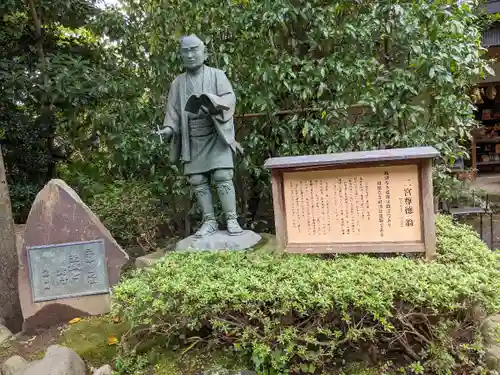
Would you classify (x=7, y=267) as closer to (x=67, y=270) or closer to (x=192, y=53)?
(x=67, y=270)

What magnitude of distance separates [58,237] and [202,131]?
5.36 ft

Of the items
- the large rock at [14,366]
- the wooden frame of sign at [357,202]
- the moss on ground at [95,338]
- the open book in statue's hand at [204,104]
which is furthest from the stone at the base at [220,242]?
the large rock at [14,366]

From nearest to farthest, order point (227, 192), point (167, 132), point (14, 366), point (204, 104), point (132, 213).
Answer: point (14, 366) < point (204, 104) < point (167, 132) < point (227, 192) < point (132, 213)

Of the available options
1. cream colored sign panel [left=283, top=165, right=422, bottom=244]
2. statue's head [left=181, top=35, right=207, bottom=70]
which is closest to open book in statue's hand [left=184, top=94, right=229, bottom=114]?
statue's head [left=181, top=35, right=207, bottom=70]

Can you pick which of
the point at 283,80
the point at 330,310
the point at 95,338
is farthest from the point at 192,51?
the point at 95,338

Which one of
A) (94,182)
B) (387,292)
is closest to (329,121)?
(387,292)

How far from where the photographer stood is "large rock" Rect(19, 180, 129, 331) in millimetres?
3695

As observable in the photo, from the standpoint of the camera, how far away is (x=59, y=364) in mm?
→ 2883

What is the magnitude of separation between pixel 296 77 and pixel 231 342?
3.05 m

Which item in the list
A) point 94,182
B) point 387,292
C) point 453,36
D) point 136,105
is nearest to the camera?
point 387,292

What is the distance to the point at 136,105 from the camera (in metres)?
5.28

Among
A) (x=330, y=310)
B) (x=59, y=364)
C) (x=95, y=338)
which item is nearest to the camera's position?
(x=330, y=310)

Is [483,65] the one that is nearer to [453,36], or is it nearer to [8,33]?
[453,36]

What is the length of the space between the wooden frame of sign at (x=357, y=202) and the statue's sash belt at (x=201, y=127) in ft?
2.65
